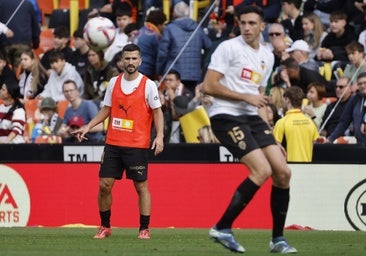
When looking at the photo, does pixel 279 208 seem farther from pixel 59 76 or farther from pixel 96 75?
pixel 59 76

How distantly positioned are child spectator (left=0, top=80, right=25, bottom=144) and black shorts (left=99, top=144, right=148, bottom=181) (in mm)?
5981

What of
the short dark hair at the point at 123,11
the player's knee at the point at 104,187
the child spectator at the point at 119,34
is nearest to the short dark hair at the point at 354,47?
the child spectator at the point at 119,34

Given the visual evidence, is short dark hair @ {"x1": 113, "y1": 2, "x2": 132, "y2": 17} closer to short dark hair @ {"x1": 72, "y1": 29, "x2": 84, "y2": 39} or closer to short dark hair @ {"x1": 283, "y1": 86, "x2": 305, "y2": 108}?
short dark hair @ {"x1": 72, "y1": 29, "x2": 84, "y2": 39}

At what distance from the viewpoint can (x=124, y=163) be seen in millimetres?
13664

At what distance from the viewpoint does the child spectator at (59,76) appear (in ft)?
69.5

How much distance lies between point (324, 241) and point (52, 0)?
12.7 metres

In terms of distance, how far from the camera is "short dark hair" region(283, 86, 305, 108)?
55.1 feet

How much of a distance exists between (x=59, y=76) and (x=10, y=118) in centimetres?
195

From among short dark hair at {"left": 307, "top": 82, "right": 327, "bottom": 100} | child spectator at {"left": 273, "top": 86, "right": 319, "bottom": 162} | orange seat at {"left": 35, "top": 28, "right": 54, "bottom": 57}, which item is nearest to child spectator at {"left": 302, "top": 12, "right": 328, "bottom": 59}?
short dark hair at {"left": 307, "top": 82, "right": 327, "bottom": 100}

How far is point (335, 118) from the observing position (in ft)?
61.2

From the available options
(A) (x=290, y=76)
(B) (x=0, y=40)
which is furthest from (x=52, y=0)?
(A) (x=290, y=76)

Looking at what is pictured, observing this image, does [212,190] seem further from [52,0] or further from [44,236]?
[52,0]

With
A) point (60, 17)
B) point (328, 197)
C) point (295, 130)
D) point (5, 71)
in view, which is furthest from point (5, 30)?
point (328, 197)

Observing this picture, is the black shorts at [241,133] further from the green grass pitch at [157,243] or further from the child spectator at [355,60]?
the child spectator at [355,60]
